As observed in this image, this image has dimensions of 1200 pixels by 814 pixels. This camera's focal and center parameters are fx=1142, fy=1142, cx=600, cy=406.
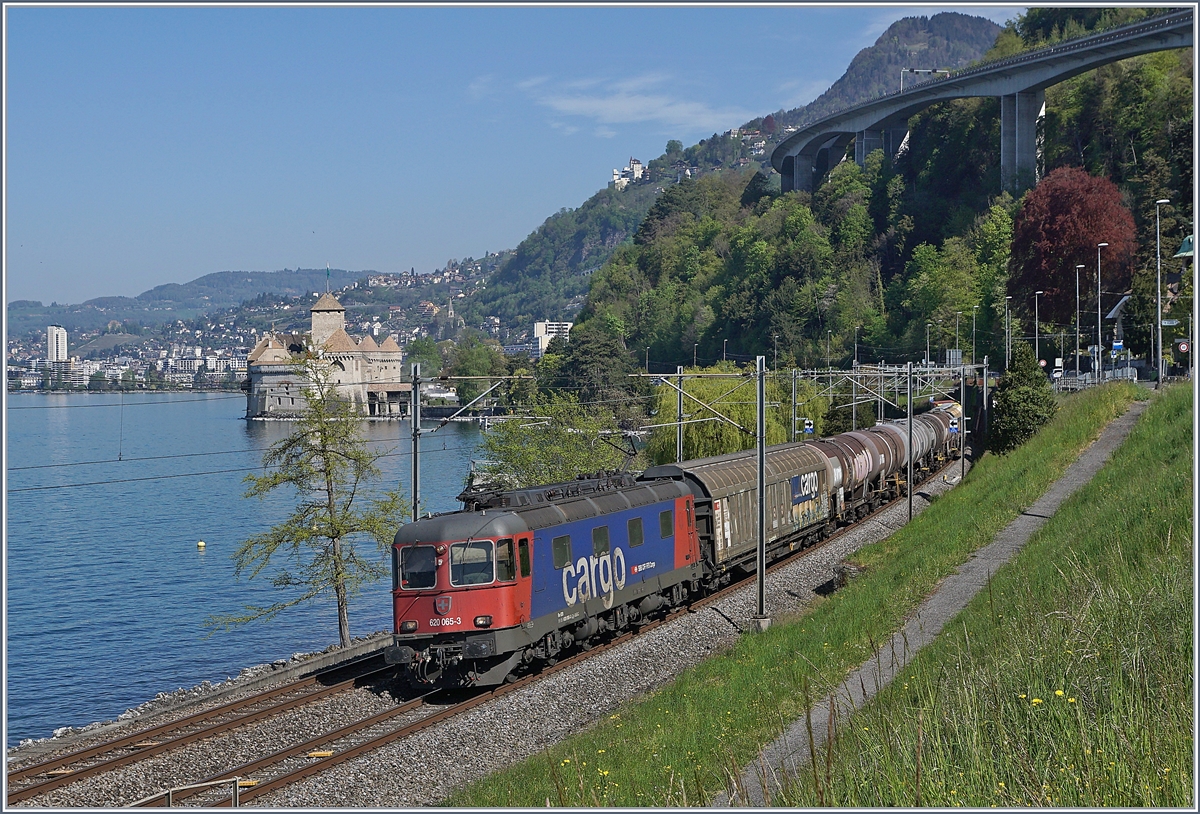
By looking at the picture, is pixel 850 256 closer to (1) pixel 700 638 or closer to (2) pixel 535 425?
(2) pixel 535 425

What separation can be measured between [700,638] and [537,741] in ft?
24.7

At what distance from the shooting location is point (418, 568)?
20.0m

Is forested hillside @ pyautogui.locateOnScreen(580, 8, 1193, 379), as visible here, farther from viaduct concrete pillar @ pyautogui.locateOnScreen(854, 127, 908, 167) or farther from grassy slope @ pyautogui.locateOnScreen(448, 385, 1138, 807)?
grassy slope @ pyautogui.locateOnScreen(448, 385, 1138, 807)

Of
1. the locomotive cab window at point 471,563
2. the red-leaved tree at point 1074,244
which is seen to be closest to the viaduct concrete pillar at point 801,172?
the red-leaved tree at point 1074,244

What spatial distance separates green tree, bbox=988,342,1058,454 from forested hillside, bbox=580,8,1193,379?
31.9 feet

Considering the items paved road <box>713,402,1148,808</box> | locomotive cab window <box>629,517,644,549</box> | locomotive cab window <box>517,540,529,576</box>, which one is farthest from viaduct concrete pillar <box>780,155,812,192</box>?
locomotive cab window <box>517,540,529,576</box>

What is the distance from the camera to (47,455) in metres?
104

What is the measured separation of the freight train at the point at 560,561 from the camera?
19.6 meters

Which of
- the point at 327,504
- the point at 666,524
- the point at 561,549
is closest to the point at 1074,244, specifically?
the point at 666,524

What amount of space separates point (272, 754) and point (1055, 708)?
1140 cm

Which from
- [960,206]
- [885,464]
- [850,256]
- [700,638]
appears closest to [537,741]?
[700,638]

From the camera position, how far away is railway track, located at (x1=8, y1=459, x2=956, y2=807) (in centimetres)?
1484

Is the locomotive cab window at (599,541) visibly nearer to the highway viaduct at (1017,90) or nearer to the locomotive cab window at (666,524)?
the locomotive cab window at (666,524)

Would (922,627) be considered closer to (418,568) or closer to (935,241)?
(418,568)
